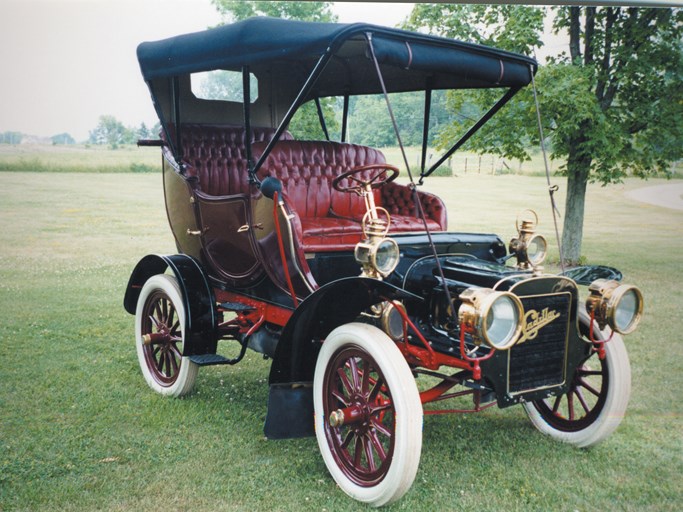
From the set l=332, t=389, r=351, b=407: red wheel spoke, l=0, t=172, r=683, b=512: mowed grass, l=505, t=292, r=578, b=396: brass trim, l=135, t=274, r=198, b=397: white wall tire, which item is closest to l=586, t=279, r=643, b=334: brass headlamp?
l=505, t=292, r=578, b=396: brass trim

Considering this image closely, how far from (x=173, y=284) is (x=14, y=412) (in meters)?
0.94

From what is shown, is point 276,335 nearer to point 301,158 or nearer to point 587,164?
point 301,158

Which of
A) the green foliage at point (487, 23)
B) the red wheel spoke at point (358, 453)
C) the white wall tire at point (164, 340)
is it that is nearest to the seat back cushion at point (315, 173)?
the white wall tire at point (164, 340)

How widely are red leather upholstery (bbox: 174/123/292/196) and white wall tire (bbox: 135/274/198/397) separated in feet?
2.30

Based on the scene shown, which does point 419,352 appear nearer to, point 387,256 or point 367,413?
point 367,413

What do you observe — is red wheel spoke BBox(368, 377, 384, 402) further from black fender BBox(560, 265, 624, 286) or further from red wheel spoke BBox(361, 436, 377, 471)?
black fender BBox(560, 265, 624, 286)

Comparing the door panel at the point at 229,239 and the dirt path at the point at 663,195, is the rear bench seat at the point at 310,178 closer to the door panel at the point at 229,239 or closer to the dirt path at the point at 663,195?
the door panel at the point at 229,239

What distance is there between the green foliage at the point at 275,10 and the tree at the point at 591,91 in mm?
1881

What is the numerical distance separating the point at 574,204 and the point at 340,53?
12.0ft

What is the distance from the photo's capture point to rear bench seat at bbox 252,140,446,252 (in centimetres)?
321

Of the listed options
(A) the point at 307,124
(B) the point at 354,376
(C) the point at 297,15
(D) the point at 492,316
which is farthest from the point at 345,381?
(A) the point at 307,124

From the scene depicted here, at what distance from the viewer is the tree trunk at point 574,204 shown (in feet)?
19.1

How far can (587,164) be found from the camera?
5.83m

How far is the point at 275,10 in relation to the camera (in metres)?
4.57
